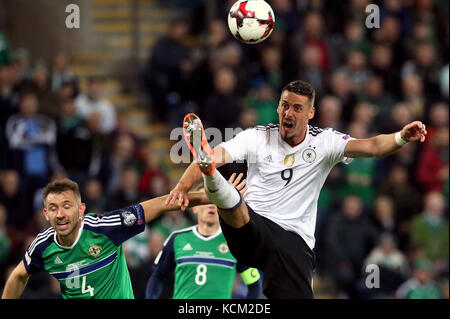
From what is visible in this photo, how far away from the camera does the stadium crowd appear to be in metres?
14.0

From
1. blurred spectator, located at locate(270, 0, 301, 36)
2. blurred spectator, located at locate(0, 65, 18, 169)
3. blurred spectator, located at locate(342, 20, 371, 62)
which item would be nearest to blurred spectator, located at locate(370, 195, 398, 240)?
blurred spectator, located at locate(342, 20, 371, 62)

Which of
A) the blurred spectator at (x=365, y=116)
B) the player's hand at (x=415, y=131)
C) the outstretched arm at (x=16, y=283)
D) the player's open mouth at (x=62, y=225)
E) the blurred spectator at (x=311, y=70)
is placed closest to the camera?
the player's hand at (x=415, y=131)

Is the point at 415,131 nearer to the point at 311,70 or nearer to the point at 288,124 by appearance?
the point at 288,124

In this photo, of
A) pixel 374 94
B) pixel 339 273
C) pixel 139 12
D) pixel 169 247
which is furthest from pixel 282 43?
pixel 169 247

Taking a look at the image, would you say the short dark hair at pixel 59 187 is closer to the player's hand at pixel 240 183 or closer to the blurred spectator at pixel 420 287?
the player's hand at pixel 240 183

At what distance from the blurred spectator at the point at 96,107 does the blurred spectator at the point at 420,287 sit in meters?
5.02

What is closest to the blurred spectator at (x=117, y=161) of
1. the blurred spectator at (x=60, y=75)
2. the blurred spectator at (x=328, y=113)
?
the blurred spectator at (x=60, y=75)

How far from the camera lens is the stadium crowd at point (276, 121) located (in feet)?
45.9

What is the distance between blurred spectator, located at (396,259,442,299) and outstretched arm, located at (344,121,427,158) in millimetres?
5593

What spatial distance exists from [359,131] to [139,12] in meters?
4.70

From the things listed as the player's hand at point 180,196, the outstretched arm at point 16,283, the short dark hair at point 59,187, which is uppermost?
the short dark hair at point 59,187

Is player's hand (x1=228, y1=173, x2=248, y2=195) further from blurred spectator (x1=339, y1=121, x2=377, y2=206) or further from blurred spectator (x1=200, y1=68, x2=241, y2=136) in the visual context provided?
blurred spectator (x1=339, y1=121, x2=377, y2=206)

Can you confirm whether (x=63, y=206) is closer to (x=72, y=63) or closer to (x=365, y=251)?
(x=365, y=251)

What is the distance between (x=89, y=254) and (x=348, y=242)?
21.3 ft
